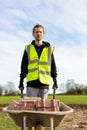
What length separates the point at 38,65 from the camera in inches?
256

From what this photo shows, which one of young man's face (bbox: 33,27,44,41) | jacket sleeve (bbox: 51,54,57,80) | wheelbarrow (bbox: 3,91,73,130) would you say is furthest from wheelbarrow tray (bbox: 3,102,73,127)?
young man's face (bbox: 33,27,44,41)

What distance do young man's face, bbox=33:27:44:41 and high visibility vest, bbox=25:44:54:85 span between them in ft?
0.58

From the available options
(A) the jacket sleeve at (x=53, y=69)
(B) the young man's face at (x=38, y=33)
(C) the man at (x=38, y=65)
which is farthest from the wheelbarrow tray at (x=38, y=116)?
(B) the young man's face at (x=38, y=33)

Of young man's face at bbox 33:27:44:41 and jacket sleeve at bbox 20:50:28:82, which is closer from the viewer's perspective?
young man's face at bbox 33:27:44:41

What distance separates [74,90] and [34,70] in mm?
39565

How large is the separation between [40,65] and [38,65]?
0.11 ft

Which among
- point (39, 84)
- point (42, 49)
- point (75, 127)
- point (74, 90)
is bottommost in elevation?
point (75, 127)

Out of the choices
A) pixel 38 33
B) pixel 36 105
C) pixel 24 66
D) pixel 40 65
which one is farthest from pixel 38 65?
pixel 36 105

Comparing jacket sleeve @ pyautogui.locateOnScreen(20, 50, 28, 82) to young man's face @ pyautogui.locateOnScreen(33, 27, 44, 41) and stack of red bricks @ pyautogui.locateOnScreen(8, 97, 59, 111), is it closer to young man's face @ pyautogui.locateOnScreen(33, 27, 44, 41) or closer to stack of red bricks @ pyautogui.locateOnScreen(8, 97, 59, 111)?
young man's face @ pyautogui.locateOnScreen(33, 27, 44, 41)

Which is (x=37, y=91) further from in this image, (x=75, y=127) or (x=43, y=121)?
(x=75, y=127)

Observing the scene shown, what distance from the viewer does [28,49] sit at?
6.61 m

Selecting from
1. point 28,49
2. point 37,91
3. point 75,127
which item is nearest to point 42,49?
point 28,49

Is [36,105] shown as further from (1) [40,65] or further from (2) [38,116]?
(1) [40,65]

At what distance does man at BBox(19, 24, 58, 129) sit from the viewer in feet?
21.4
